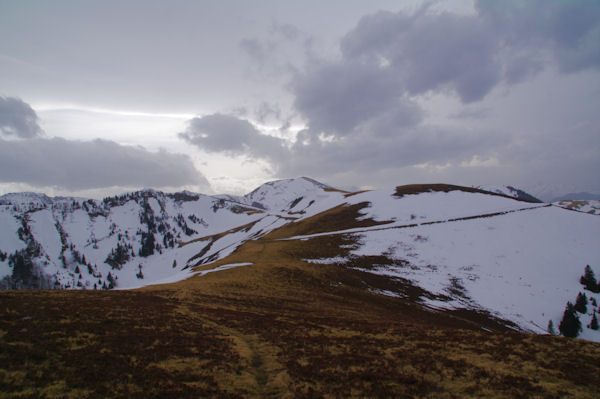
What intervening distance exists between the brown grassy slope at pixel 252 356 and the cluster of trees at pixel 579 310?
31983 millimetres

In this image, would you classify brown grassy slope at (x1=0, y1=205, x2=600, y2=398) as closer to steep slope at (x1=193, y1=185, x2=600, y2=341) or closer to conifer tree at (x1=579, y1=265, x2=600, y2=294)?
steep slope at (x1=193, y1=185, x2=600, y2=341)

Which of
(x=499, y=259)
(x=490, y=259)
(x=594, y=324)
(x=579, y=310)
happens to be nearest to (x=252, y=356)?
(x=594, y=324)

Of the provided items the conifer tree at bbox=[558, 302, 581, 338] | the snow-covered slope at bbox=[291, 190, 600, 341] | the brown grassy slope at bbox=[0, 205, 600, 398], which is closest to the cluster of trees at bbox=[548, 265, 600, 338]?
the conifer tree at bbox=[558, 302, 581, 338]

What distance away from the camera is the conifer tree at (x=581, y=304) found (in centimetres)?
4860

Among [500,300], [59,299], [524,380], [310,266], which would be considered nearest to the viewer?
[524,380]

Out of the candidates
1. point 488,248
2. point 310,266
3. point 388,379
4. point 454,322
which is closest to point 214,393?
point 388,379

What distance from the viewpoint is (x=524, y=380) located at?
14.0 metres

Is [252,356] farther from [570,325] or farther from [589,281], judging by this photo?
[589,281]

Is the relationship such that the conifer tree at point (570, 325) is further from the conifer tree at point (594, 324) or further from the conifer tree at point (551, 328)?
the conifer tree at point (594, 324)

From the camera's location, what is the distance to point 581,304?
4897 cm

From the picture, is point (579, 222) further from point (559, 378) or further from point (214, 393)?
point (214, 393)

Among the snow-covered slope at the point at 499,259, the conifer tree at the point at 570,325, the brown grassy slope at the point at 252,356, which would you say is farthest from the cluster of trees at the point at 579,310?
the brown grassy slope at the point at 252,356

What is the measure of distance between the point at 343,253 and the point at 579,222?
69619 mm

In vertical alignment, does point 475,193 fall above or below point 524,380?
above
